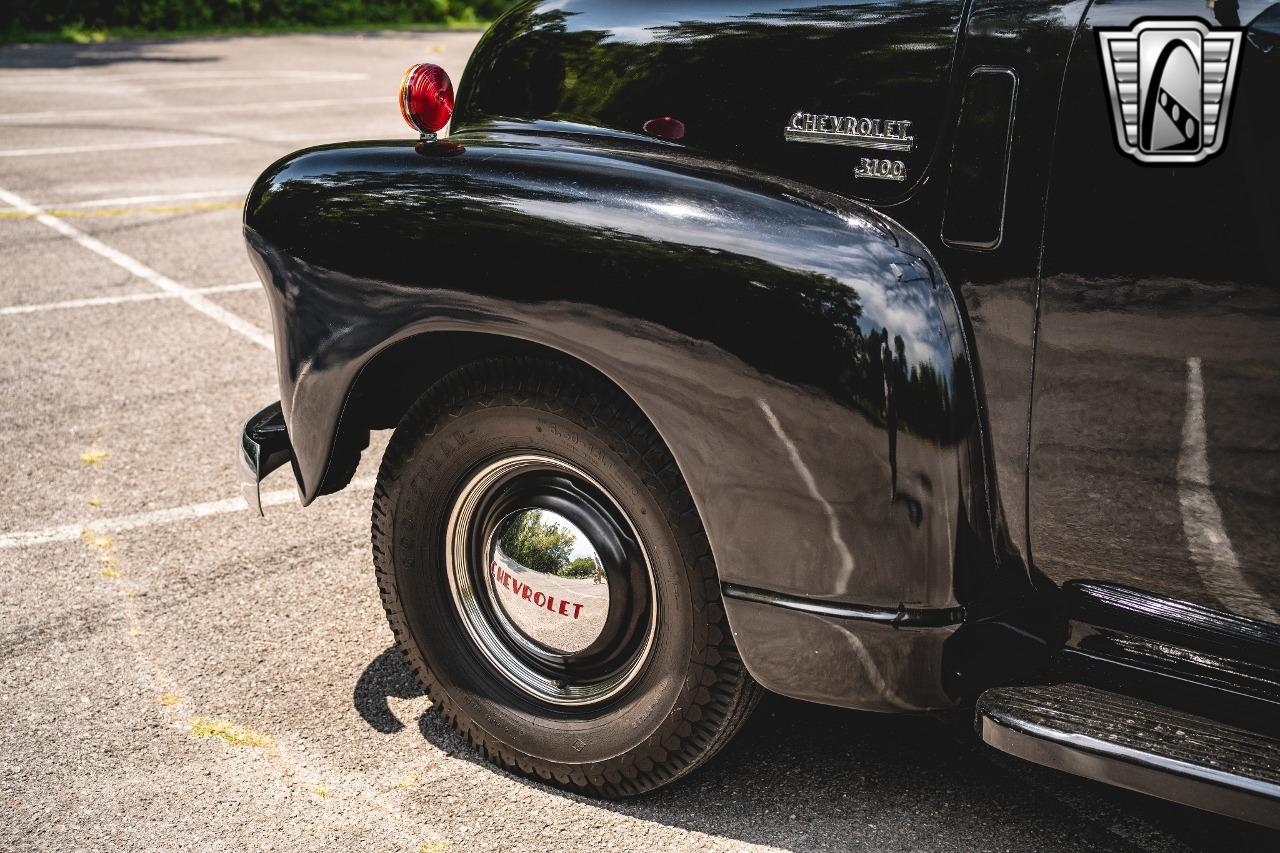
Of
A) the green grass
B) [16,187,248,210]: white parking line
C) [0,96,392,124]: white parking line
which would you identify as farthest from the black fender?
the green grass

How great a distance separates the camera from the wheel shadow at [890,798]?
237 cm

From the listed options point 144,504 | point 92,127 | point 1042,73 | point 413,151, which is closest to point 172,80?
point 92,127

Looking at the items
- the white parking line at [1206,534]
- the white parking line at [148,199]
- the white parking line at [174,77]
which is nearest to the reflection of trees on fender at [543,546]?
the white parking line at [1206,534]

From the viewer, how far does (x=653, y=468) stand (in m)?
2.23

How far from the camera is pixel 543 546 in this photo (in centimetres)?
247

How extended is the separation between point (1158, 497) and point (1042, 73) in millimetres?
695

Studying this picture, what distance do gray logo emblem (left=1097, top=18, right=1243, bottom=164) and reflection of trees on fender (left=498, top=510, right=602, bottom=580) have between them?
3.91 ft

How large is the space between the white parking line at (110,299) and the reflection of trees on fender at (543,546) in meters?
4.07

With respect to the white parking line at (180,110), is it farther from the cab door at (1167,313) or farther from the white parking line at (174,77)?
the cab door at (1167,313)

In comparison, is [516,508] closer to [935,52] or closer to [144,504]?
[935,52]

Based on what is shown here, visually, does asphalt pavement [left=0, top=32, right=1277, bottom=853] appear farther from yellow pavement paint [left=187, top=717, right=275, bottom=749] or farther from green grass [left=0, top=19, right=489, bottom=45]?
green grass [left=0, top=19, right=489, bottom=45]

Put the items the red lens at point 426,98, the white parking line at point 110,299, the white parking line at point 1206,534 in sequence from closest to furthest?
1. the white parking line at point 1206,534
2. the red lens at point 426,98
3. the white parking line at point 110,299

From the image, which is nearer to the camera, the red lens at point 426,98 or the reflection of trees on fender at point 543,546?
the reflection of trees on fender at point 543,546

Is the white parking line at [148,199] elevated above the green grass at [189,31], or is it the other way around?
the green grass at [189,31]
